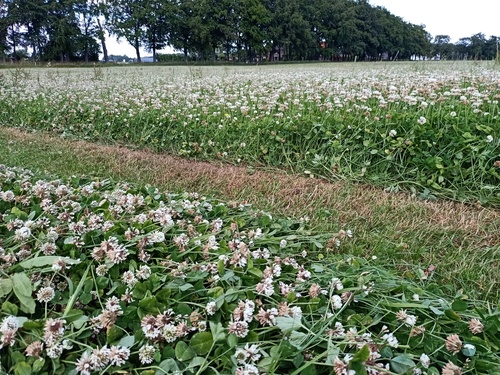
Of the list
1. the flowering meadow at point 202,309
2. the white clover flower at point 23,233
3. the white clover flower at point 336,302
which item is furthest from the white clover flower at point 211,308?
the white clover flower at point 23,233

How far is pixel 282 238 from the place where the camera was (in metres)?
1.96

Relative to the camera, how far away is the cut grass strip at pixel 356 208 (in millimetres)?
1988

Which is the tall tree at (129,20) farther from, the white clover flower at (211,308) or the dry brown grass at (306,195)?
the white clover flower at (211,308)

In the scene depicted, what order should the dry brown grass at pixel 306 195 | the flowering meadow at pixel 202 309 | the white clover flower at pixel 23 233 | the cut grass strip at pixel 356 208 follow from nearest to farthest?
1. the flowering meadow at pixel 202 309
2. the white clover flower at pixel 23 233
3. the cut grass strip at pixel 356 208
4. the dry brown grass at pixel 306 195

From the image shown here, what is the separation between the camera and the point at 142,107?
508cm

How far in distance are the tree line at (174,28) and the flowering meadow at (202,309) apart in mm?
43630

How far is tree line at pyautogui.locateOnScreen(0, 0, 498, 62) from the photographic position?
42812 mm

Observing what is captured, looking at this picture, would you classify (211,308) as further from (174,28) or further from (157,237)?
(174,28)

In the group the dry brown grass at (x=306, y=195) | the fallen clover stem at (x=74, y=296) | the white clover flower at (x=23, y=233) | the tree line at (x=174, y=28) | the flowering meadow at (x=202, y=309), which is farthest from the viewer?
the tree line at (x=174, y=28)

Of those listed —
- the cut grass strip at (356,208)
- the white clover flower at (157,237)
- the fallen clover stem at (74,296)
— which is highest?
the white clover flower at (157,237)

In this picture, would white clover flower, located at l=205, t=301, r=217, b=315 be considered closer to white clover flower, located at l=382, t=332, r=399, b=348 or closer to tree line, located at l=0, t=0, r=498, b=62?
white clover flower, located at l=382, t=332, r=399, b=348

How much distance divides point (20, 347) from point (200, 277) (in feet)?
1.96

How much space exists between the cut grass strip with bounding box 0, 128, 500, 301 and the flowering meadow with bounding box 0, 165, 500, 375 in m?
0.37

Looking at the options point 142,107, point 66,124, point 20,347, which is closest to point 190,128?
point 142,107
